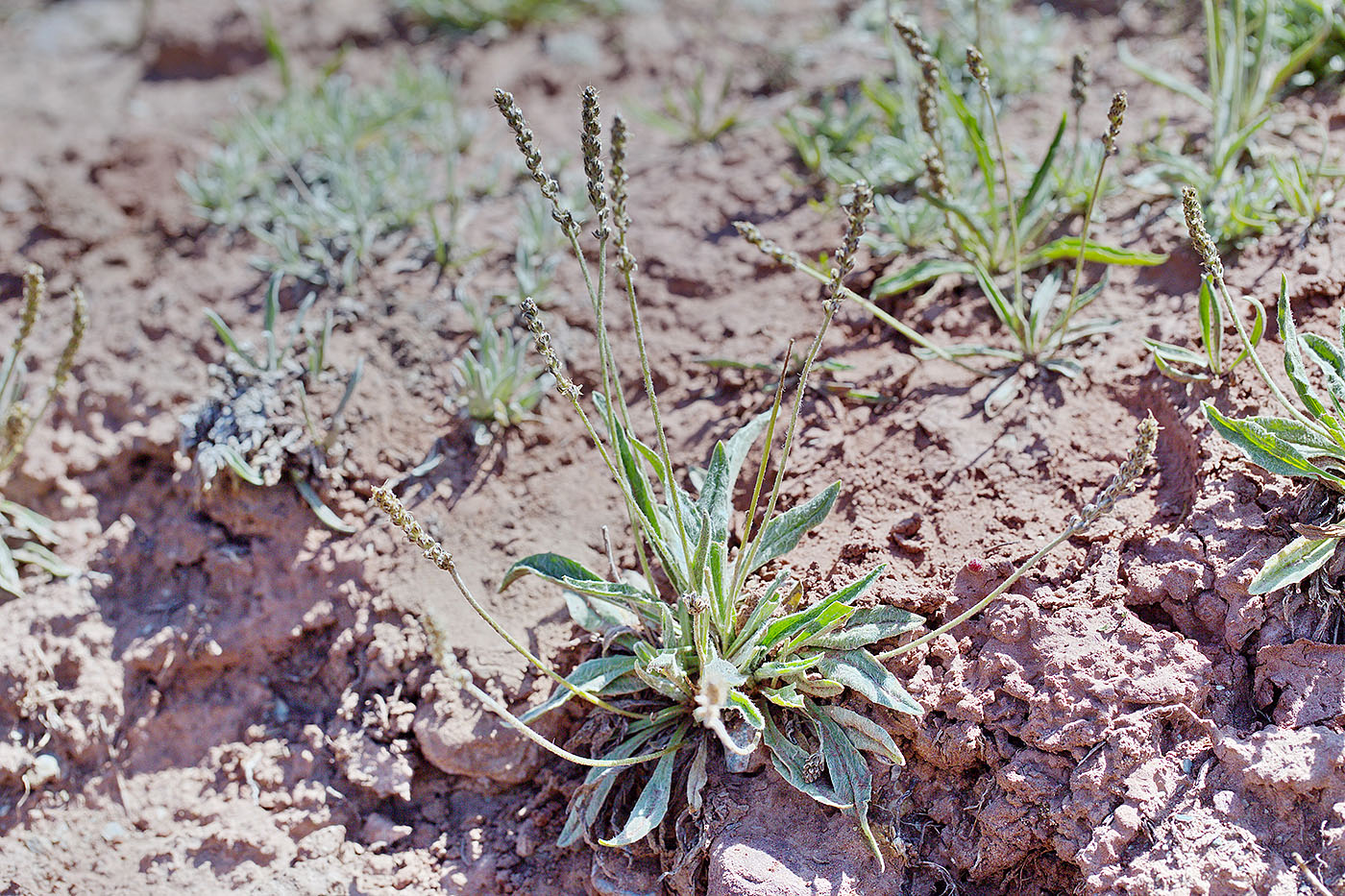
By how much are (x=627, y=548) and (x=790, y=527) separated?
54 cm

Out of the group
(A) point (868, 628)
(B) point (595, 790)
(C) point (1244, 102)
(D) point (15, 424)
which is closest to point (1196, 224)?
(A) point (868, 628)

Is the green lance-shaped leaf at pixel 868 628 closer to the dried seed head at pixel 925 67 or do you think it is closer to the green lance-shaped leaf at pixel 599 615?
the green lance-shaped leaf at pixel 599 615

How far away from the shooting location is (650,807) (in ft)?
7.68

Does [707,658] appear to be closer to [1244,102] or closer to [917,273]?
[917,273]

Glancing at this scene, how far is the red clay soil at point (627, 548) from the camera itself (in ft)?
7.22

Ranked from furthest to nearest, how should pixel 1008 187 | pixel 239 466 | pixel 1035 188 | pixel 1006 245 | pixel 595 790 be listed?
pixel 1006 245, pixel 1035 188, pixel 239 466, pixel 1008 187, pixel 595 790

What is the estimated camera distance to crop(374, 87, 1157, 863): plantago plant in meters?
2.26

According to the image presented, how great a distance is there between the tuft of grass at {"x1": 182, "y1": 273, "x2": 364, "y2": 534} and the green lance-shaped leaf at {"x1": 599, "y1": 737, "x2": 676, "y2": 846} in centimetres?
128

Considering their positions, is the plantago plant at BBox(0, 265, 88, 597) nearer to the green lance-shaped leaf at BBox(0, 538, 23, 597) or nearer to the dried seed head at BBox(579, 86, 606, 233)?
the green lance-shaped leaf at BBox(0, 538, 23, 597)

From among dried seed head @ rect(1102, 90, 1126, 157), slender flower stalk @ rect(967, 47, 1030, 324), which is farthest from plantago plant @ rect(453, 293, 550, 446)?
dried seed head @ rect(1102, 90, 1126, 157)

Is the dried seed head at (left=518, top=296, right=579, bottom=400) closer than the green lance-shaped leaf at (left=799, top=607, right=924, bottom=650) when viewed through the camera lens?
Yes

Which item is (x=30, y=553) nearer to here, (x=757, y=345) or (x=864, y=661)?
(x=757, y=345)

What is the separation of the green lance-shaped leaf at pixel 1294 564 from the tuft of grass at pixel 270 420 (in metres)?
2.44

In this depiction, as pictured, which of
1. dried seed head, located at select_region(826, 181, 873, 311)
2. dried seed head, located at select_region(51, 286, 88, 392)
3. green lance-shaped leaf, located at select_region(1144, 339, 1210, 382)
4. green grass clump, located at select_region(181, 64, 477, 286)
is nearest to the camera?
dried seed head, located at select_region(826, 181, 873, 311)
